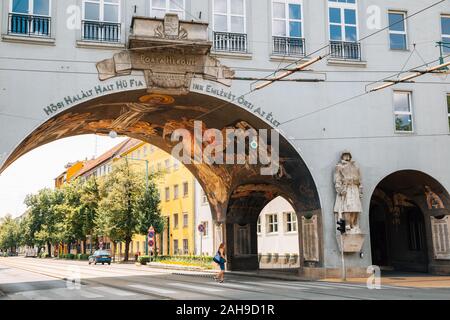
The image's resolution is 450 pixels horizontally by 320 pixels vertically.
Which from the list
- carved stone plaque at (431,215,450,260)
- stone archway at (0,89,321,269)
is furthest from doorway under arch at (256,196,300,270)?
carved stone plaque at (431,215,450,260)

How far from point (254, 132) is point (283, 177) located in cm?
303

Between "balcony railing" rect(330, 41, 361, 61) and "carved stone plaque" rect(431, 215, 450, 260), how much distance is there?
8.08 metres

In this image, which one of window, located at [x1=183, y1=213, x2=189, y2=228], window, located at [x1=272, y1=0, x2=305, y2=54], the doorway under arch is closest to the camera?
window, located at [x1=272, y1=0, x2=305, y2=54]

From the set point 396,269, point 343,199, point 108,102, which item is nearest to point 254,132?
point 343,199

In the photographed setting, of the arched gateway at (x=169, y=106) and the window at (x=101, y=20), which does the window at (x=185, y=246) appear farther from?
the window at (x=101, y=20)

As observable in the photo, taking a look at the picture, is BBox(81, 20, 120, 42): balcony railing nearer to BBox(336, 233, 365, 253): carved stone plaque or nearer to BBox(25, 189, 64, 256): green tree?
BBox(336, 233, 365, 253): carved stone plaque

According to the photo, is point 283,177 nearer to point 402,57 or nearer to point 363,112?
point 363,112

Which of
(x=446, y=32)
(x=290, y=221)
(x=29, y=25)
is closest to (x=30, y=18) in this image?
(x=29, y=25)

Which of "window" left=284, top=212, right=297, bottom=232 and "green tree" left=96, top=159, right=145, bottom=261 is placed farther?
"green tree" left=96, top=159, right=145, bottom=261

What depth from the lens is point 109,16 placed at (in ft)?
72.3

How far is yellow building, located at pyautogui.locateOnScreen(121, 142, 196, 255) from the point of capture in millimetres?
58781

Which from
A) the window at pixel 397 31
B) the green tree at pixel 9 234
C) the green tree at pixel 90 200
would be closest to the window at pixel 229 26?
the window at pixel 397 31

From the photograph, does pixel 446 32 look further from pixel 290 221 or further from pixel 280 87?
pixel 290 221

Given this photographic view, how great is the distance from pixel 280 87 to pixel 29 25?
32.8ft
